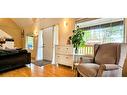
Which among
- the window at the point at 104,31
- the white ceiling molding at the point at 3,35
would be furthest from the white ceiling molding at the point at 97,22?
the white ceiling molding at the point at 3,35

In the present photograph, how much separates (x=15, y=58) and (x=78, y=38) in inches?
38.0

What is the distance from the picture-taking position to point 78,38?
6.67 ft

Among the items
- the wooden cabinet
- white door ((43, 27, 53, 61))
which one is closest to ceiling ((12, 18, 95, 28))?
white door ((43, 27, 53, 61))

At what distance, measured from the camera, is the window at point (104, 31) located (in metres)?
1.94

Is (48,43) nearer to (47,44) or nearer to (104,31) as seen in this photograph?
(47,44)

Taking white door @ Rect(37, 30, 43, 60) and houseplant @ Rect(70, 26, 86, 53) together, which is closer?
houseplant @ Rect(70, 26, 86, 53)

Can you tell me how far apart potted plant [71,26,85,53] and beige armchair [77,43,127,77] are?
0.62ft

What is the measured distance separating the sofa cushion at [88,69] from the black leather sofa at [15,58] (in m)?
0.76

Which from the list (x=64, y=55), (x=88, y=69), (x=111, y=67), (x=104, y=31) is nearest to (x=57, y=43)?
(x=64, y=55)

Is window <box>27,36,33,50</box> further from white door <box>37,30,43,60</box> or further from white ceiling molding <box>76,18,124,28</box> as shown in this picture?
white ceiling molding <box>76,18,124,28</box>

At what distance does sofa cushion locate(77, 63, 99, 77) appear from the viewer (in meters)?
1.96
